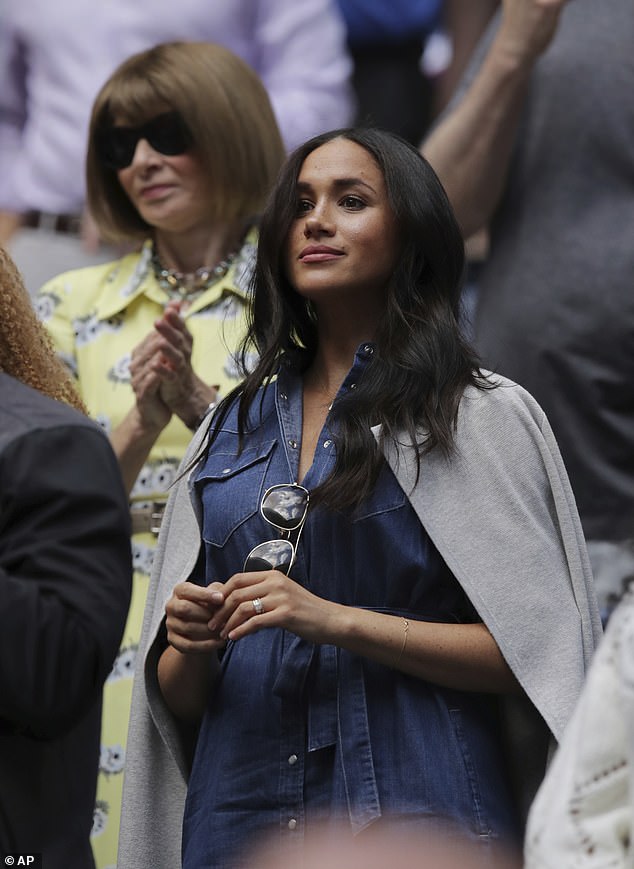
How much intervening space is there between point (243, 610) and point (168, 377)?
125cm

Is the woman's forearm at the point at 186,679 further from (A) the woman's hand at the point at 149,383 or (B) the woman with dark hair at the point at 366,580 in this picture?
(A) the woman's hand at the point at 149,383

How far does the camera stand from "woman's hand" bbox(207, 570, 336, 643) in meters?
3.16

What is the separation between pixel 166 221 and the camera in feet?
16.1

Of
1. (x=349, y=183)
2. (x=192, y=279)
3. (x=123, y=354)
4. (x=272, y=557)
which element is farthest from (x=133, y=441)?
(x=272, y=557)

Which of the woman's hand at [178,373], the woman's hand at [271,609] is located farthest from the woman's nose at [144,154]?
the woman's hand at [271,609]

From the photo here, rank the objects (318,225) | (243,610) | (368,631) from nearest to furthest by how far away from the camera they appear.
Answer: (243,610), (368,631), (318,225)

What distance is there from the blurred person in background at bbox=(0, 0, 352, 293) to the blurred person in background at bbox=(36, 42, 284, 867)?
0.71 m

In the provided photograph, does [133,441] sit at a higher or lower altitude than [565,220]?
lower

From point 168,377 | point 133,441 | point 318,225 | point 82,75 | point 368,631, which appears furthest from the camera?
point 82,75

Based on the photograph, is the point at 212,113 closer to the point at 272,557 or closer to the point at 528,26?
the point at 528,26

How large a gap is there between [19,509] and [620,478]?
2.43 meters

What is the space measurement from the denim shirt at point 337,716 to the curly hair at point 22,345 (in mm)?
479

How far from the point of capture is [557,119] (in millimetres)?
5027

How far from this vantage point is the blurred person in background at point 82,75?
5.74 meters
